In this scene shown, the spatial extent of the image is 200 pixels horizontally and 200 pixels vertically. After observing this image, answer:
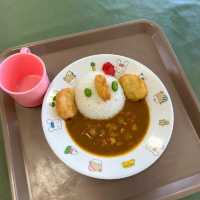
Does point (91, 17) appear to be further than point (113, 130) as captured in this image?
Yes

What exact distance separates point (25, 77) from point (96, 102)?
0.27 m

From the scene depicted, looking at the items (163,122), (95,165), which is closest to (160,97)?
(163,122)

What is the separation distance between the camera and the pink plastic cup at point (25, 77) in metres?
0.96

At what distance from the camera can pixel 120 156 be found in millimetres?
895

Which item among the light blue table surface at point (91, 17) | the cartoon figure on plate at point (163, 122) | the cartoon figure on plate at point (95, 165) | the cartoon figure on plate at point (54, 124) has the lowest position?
the cartoon figure on plate at point (95, 165)

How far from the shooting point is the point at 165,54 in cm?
111

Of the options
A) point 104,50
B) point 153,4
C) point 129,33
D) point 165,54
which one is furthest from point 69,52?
point 153,4

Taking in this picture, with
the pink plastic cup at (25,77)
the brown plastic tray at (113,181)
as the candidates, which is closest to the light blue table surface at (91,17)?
the brown plastic tray at (113,181)

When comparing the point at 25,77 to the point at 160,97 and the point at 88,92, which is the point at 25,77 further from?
the point at 160,97

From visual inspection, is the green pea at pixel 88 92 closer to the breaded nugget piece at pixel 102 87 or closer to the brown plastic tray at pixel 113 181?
the breaded nugget piece at pixel 102 87

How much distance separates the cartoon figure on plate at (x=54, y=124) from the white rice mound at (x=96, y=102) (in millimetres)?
87

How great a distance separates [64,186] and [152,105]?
14.3 inches

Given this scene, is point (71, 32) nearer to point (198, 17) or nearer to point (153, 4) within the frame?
point (153, 4)

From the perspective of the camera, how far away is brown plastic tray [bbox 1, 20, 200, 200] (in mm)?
895
